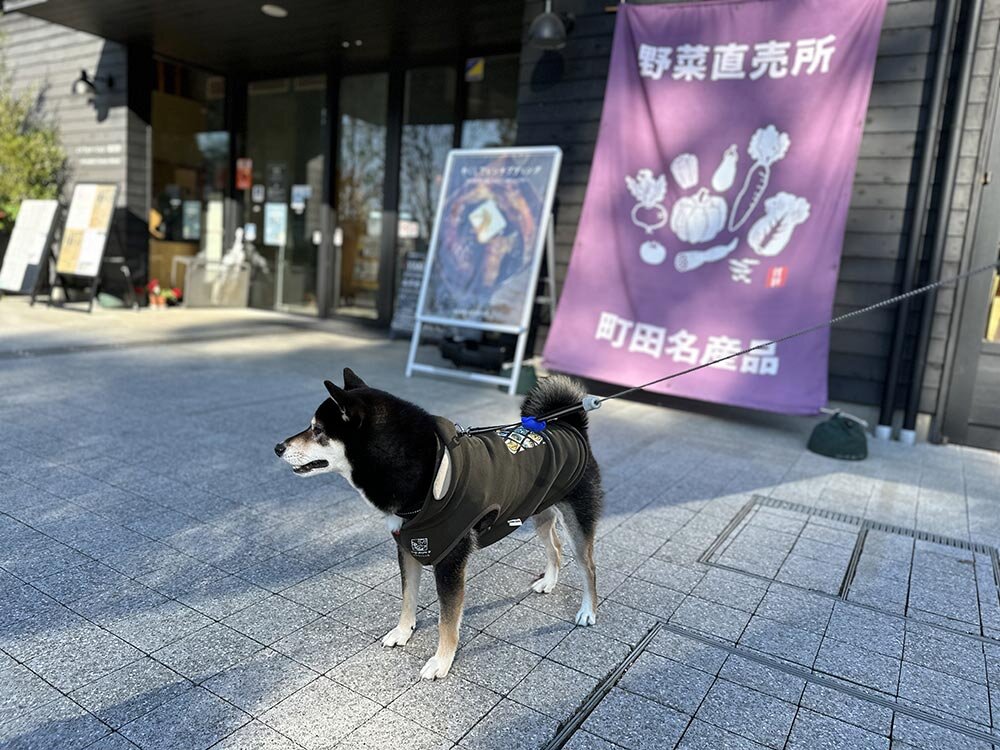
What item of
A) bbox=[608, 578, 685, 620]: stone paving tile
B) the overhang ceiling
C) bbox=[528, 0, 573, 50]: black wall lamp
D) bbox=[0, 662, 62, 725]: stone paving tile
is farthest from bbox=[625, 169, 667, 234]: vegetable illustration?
bbox=[0, 662, 62, 725]: stone paving tile

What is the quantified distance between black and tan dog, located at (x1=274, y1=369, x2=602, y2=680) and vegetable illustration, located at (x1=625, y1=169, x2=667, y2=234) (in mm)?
4049

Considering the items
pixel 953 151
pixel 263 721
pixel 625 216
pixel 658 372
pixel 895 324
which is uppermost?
pixel 953 151

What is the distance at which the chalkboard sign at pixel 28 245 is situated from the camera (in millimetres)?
9781

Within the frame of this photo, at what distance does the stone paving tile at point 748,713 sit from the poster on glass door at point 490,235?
4433mm

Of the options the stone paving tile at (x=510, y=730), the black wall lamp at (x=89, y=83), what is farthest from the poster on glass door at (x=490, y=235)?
the black wall lamp at (x=89, y=83)

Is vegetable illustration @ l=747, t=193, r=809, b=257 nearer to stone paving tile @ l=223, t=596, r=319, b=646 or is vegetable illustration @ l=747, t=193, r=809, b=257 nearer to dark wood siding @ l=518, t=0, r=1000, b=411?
dark wood siding @ l=518, t=0, r=1000, b=411

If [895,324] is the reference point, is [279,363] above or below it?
below

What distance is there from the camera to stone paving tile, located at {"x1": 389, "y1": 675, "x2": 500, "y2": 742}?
79.4 inches

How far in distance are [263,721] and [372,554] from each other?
1145 mm

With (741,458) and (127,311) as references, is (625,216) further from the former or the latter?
(127,311)

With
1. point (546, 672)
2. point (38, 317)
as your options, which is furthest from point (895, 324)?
point (38, 317)

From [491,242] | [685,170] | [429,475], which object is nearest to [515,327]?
[491,242]

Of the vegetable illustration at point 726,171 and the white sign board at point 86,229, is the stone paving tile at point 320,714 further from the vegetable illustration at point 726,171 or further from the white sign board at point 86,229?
the white sign board at point 86,229

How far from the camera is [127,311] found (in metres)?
10.2
